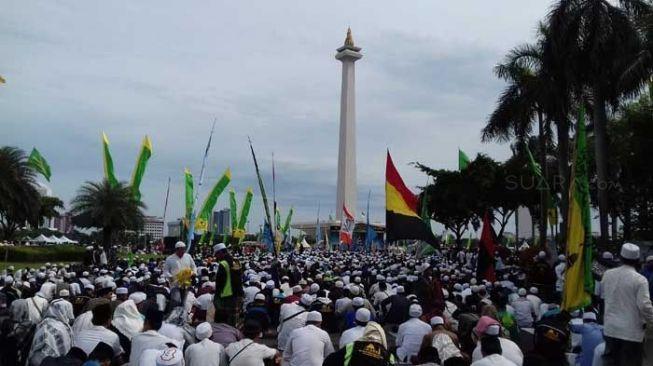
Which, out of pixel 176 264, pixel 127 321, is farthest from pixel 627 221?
pixel 127 321

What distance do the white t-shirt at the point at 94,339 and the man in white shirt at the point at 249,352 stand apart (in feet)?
3.70

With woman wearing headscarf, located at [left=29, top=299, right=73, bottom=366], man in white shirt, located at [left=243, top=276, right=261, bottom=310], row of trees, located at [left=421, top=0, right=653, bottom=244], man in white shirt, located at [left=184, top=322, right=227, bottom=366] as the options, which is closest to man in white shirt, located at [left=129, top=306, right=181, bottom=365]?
man in white shirt, located at [left=184, top=322, right=227, bottom=366]

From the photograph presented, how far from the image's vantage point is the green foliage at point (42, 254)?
126 feet

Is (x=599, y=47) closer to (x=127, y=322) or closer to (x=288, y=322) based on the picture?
(x=288, y=322)

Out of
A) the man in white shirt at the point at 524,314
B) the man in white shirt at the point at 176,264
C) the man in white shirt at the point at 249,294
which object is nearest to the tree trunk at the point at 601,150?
the man in white shirt at the point at 524,314

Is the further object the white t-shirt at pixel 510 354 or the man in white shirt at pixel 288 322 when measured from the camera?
the man in white shirt at pixel 288 322

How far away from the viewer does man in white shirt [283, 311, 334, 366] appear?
7.18 m

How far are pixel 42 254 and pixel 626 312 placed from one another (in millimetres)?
38844

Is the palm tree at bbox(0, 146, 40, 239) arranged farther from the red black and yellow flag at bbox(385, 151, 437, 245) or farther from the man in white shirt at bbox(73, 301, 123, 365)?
the man in white shirt at bbox(73, 301, 123, 365)

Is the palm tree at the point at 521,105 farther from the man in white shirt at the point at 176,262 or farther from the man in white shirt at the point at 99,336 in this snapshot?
the man in white shirt at the point at 99,336

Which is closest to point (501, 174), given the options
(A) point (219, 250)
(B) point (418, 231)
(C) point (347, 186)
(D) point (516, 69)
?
(D) point (516, 69)

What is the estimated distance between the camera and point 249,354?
6.50m

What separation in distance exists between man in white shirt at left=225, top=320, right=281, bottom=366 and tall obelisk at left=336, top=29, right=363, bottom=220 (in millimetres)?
72944

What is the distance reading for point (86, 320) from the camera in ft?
25.6
